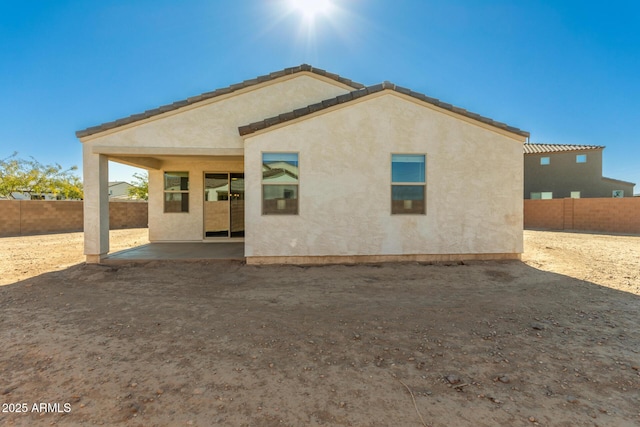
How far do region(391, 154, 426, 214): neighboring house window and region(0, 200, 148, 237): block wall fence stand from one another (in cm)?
1664

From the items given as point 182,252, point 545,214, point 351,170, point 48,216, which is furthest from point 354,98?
point 545,214

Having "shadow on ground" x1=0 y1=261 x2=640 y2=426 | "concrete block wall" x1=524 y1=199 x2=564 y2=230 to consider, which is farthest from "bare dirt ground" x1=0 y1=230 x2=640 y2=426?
"concrete block wall" x1=524 y1=199 x2=564 y2=230

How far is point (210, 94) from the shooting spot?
7.85 metres

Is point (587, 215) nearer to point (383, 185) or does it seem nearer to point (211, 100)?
point (383, 185)

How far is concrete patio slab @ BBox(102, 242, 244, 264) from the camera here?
7719 mm

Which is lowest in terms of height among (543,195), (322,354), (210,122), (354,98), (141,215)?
(322,354)

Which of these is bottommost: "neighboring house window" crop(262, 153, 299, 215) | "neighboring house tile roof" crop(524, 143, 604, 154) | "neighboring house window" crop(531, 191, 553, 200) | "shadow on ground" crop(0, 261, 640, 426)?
"shadow on ground" crop(0, 261, 640, 426)

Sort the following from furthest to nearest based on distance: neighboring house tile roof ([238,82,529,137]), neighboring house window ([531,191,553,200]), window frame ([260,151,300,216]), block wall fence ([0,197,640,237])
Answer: neighboring house window ([531,191,553,200])
block wall fence ([0,197,640,237])
window frame ([260,151,300,216])
neighboring house tile roof ([238,82,529,137])

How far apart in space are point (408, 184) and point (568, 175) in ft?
85.7

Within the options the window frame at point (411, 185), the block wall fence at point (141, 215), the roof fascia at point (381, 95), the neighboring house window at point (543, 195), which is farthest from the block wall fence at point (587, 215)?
the window frame at point (411, 185)

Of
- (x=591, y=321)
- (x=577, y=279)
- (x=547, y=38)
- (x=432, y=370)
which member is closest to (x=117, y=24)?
(x=432, y=370)

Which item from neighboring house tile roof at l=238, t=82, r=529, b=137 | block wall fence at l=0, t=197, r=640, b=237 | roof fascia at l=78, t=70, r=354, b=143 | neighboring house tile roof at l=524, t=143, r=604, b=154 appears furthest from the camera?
neighboring house tile roof at l=524, t=143, r=604, b=154

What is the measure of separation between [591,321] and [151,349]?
5.59 m

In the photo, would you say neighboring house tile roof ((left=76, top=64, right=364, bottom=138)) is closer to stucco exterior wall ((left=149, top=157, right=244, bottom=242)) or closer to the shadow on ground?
stucco exterior wall ((left=149, top=157, right=244, bottom=242))
